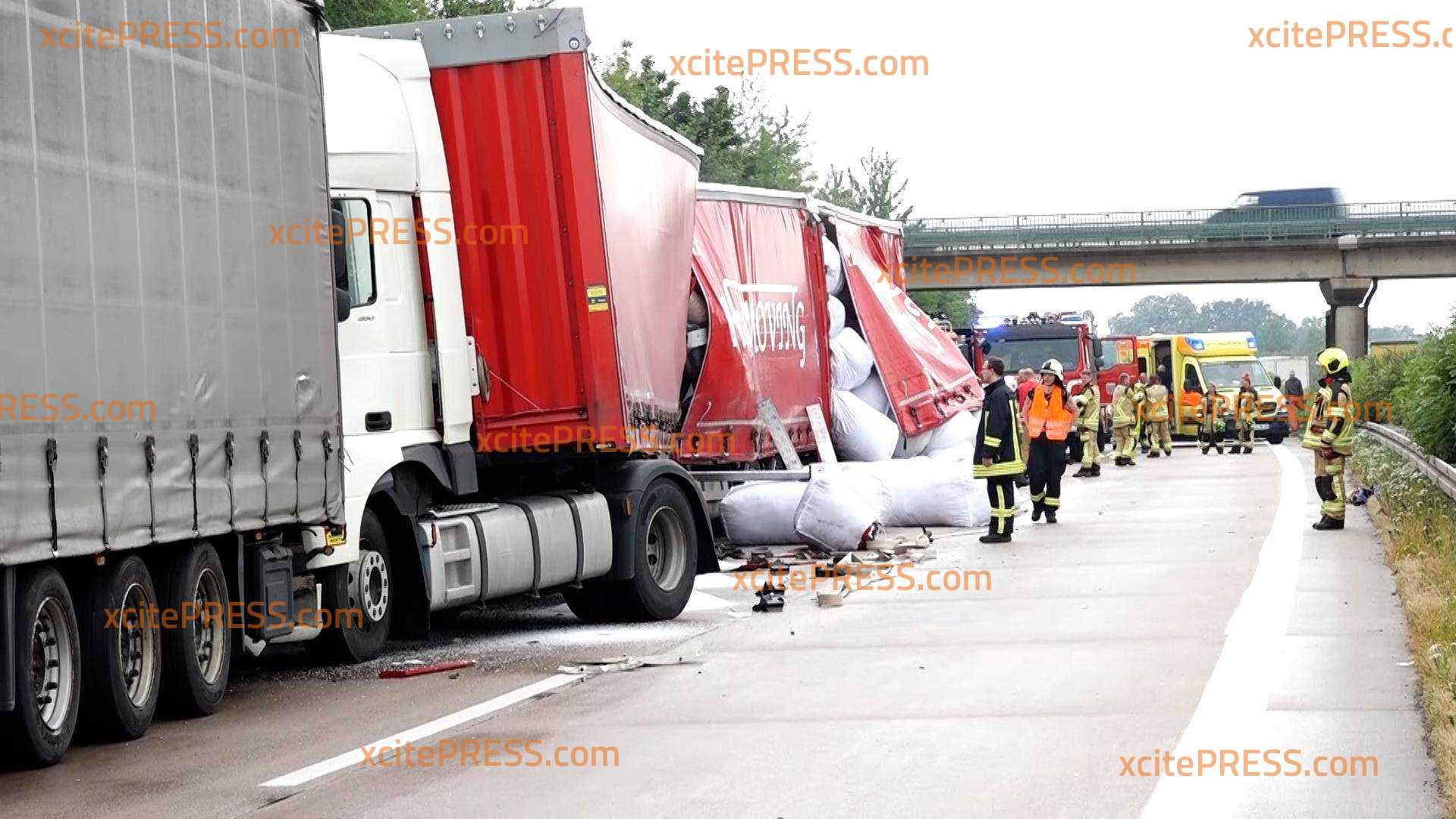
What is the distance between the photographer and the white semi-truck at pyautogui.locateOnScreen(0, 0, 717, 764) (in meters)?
7.77

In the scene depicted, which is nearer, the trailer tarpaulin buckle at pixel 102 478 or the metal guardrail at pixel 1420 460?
the trailer tarpaulin buckle at pixel 102 478

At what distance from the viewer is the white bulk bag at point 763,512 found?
17.4 metres

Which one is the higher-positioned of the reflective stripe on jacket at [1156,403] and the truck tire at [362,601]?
the reflective stripe on jacket at [1156,403]

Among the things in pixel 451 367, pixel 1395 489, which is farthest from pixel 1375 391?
pixel 451 367

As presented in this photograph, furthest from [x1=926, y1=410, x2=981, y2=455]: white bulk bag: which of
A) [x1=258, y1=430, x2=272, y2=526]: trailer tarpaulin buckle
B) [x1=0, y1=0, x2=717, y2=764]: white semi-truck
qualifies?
[x1=258, y1=430, x2=272, y2=526]: trailer tarpaulin buckle

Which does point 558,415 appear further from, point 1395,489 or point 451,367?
point 1395,489

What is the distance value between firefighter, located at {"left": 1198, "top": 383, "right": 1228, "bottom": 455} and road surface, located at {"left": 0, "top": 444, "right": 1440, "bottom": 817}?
83.6ft

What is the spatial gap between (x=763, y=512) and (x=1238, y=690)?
8692 millimetres

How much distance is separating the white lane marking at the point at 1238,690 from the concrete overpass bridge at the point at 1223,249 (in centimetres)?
5169

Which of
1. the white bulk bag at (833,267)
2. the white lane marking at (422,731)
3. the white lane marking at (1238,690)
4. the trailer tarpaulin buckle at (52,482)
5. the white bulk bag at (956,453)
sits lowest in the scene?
the white lane marking at (1238,690)

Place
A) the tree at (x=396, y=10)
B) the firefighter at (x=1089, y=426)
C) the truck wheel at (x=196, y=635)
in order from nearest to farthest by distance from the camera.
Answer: the truck wheel at (x=196, y=635) < the firefighter at (x=1089, y=426) < the tree at (x=396, y=10)

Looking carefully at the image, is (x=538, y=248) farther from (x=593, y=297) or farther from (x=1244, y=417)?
(x=1244, y=417)

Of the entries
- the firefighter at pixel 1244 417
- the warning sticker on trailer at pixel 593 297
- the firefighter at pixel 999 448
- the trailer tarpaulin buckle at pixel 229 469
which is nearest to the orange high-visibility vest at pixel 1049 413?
the firefighter at pixel 999 448

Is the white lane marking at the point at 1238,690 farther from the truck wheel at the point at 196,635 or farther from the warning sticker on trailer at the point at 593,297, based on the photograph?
the truck wheel at the point at 196,635
